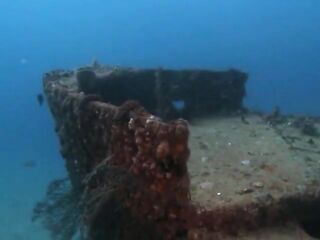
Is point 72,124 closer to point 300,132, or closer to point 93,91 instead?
point 93,91

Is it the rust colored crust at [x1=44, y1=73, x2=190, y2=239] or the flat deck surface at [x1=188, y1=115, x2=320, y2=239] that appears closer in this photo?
the rust colored crust at [x1=44, y1=73, x2=190, y2=239]

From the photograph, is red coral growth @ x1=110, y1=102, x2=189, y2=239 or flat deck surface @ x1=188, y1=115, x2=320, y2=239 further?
flat deck surface @ x1=188, y1=115, x2=320, y2=239

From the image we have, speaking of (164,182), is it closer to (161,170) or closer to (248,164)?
(161,170)

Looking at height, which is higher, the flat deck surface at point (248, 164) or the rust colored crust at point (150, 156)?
the rust colored crust at point (150, 156)

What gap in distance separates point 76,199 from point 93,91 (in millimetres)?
2170

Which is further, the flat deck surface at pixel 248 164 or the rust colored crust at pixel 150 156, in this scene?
the flat deck surface at pixel 248 164

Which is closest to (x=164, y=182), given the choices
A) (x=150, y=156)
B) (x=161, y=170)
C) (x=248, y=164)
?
(x=161, y=170)

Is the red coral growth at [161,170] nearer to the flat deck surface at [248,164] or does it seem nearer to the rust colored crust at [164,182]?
the rust colored crust at [164,182]

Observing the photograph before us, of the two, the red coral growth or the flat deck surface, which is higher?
the red coral growth

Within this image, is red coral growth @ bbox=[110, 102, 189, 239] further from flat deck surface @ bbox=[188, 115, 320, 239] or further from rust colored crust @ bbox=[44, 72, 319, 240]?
flat deck surface @ bbox=[188, 115, 320, 239]

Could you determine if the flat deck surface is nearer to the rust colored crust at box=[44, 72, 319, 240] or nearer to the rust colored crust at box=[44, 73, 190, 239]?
the rust colored crust at box=[44, 72, 319, 240]

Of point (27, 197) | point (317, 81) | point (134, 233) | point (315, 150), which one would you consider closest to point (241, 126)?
point (315, 150)

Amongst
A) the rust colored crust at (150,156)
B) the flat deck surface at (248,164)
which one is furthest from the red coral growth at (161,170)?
the flat deck surface at (248,164)

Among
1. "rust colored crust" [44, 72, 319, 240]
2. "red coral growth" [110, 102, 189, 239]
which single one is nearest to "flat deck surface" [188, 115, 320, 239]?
"rust colored crust" [44, 72, 319, 240]
